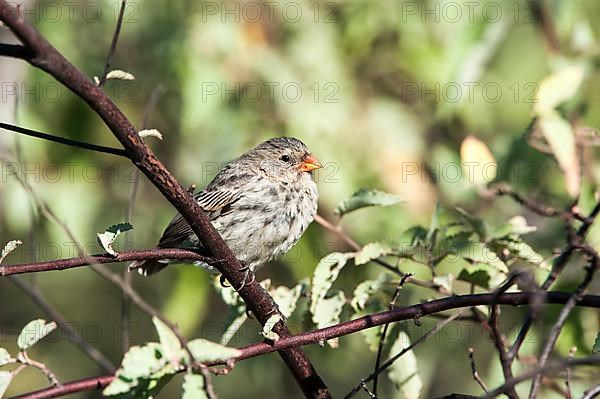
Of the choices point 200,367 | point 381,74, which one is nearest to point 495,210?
point 381,74

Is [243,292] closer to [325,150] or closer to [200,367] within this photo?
[200,367]

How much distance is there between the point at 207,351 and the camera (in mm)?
2078

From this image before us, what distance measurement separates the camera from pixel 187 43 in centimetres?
504

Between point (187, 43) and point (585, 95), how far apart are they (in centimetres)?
235

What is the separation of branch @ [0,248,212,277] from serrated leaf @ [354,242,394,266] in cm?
66

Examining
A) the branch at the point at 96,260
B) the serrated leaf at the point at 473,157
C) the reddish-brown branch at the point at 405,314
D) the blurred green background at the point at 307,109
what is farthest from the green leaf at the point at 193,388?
the blurred green background at the point at 307,109

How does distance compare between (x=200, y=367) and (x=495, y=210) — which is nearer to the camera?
(x=200, y=367)

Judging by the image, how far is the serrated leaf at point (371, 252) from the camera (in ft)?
9.59

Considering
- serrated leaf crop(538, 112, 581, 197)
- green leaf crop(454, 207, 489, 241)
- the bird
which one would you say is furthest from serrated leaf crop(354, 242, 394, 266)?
the bird

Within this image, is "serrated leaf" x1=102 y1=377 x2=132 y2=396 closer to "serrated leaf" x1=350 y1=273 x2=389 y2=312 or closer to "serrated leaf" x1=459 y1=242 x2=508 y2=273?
"serrated leaf" x1=350 y1=273 x2=389 y2=312

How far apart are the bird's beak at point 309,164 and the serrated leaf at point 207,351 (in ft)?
8.83

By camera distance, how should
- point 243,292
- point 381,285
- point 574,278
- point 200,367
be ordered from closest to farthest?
1. point 200,367
2. point 243,292
3. point 381,285
4. point 574,278

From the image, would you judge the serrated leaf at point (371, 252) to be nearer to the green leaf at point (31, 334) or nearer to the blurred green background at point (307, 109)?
the green leaf at point (31, 334)

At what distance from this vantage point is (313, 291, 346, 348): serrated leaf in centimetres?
296
